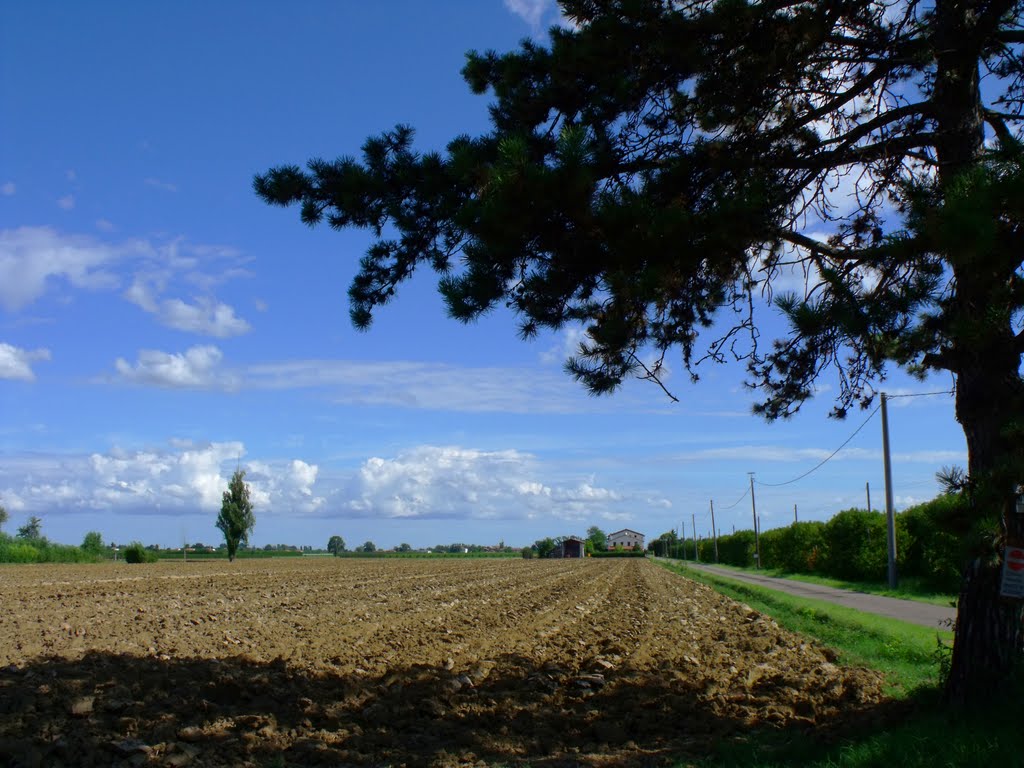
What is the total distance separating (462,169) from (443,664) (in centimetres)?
654

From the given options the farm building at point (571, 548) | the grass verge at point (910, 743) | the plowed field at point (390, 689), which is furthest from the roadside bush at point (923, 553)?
the farm building at point (571, 548)

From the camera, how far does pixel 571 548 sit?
366ft

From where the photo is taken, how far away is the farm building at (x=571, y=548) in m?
110

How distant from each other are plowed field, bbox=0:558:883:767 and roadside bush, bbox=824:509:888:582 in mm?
19462

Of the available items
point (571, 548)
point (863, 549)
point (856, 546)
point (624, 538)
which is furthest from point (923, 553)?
point (624, 538)

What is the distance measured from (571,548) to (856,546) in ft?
259

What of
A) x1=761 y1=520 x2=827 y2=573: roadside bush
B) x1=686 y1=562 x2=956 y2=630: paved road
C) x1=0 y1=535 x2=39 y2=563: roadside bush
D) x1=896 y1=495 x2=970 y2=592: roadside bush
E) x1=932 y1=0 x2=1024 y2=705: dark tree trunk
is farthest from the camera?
x1=0 y1=535 x2=39 y2=563: roadside bush

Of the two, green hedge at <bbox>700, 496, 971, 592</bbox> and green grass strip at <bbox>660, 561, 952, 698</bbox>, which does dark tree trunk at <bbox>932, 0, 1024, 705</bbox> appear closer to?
green grass strip at <bbox>660, 561, 952, 698</bbox>

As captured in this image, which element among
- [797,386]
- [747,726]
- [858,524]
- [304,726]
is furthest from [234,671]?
[858,524]

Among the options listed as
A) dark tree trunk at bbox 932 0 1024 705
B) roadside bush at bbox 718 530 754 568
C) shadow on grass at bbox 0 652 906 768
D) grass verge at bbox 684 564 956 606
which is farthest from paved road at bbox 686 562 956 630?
roadside bush at bbox 718 530 754 568

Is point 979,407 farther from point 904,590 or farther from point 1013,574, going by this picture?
point 904,590

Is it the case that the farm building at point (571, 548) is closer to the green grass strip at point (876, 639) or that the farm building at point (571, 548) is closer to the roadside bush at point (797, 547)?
the roadside bush at point (797, 547)

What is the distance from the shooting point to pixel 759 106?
7.86 metres

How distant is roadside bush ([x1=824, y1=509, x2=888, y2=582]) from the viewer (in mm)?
32312
